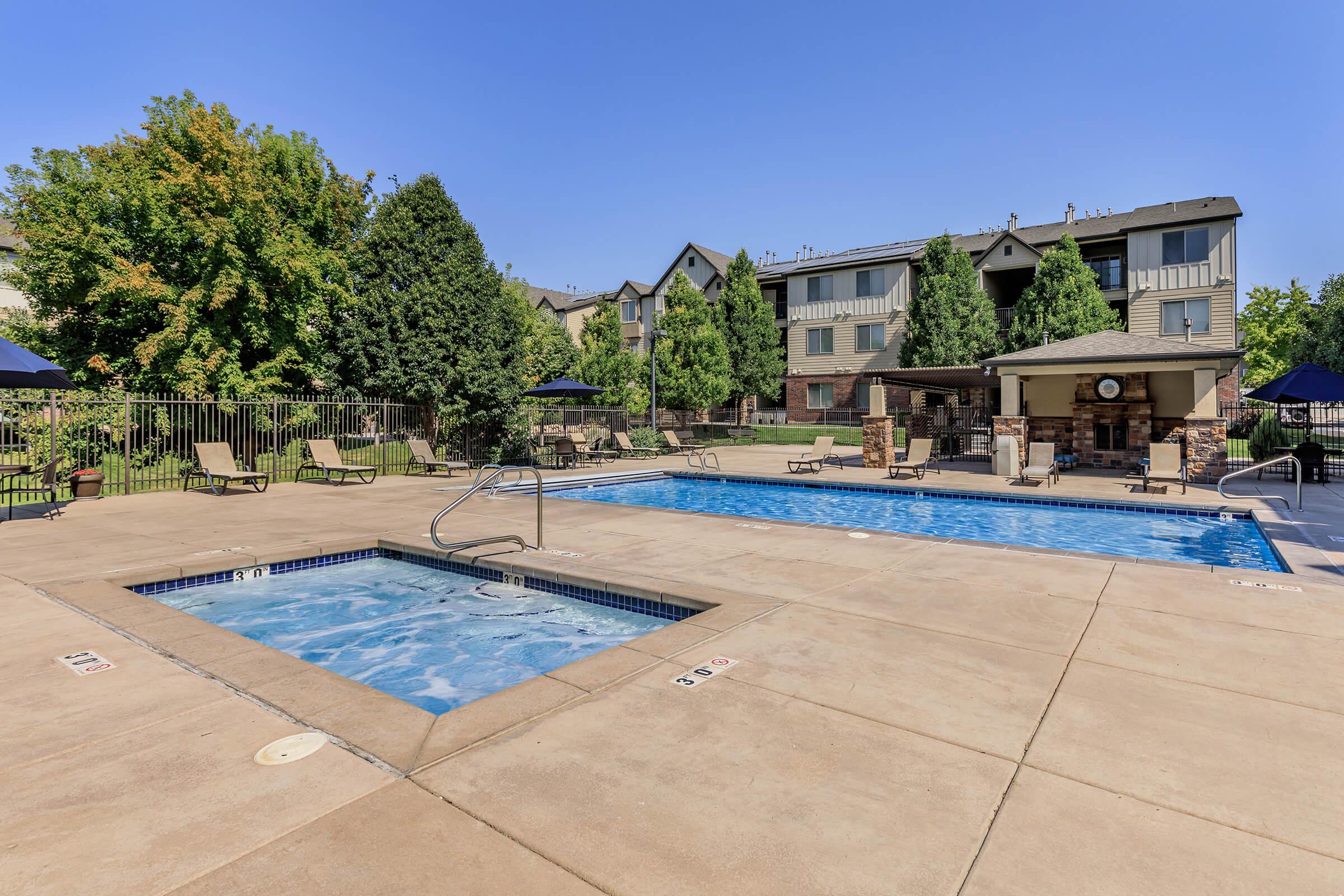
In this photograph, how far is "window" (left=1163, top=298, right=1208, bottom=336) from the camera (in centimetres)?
2859

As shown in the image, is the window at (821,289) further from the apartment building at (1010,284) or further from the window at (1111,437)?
the window at (1111,437)

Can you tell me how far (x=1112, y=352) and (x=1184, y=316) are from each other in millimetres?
18180

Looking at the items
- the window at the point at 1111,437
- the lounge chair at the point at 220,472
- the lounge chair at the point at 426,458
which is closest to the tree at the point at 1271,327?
the window at the point at 1111,437

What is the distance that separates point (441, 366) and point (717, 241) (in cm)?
2645

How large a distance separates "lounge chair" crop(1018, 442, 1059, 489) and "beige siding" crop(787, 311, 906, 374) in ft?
59.7

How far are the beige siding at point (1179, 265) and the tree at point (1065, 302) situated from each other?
242 cm

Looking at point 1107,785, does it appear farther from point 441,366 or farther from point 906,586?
point 441,366

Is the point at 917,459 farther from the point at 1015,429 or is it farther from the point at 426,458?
the point at 426,458

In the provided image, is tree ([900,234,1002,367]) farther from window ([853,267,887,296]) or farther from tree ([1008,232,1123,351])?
window ([853,267,887,296])

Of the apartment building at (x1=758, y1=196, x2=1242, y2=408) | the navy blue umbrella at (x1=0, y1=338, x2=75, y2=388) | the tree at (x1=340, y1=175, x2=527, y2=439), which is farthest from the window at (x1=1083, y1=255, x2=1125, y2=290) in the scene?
the navy blue umbrella at (x1=0, y1=338, x2=75, y2=388)

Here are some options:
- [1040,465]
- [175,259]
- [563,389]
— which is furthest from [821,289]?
[175,259]

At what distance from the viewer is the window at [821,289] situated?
38.3 m

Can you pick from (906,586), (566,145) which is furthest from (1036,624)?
(566,145)

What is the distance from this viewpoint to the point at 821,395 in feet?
127
